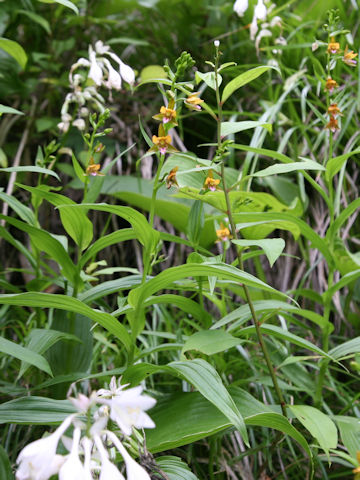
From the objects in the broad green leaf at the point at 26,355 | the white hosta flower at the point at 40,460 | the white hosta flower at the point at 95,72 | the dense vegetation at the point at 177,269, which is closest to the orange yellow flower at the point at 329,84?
the dense vegetation at the point at 177,269

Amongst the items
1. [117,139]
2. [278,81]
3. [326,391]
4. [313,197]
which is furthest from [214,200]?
[278,81]

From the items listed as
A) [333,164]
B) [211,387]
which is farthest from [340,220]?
[211,387]

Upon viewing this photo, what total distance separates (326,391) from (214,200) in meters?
0.68

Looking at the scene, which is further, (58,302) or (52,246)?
(52,246)

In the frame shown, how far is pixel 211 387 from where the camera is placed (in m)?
0.78

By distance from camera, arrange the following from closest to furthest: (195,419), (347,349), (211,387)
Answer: (211,387) < (195,419) < (347,349)

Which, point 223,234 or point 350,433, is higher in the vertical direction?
point 223,234

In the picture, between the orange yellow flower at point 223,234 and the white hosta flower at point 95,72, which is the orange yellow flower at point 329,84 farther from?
the white hosta flower at point 95,72

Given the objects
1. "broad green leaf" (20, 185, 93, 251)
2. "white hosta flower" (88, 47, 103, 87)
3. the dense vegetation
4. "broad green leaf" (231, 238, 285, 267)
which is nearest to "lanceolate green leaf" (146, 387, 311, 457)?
the dense vegetation

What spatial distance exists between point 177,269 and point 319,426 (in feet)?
1.16

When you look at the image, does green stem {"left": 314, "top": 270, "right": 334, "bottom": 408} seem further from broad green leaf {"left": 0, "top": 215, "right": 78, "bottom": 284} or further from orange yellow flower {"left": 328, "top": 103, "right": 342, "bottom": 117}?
broad green leaf {"left": 0, "top": 215, "right": 78, "bottom": 284}

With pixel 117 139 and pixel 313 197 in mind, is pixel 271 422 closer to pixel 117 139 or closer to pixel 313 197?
pixel 313 197

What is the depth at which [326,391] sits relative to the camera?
4.55ft

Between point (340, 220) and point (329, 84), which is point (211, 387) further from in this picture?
point (329, 84)
